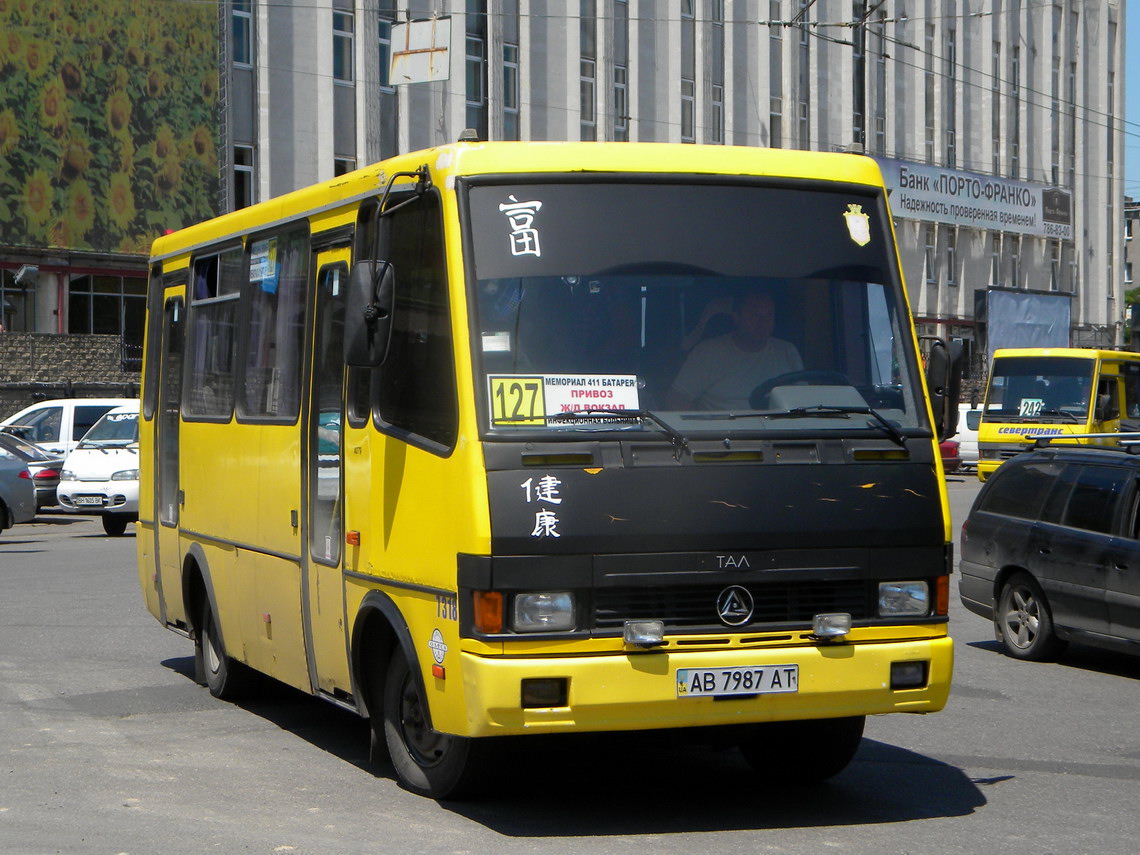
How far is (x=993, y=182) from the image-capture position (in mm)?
66000

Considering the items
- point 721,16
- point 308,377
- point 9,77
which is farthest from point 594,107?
point 308,377

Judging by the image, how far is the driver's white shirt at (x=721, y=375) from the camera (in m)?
7.02

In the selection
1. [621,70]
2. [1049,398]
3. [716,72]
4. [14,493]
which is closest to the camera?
[14,493]

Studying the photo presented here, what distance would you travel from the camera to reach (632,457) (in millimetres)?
6766

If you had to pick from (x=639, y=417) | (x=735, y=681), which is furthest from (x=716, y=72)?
(x=735, y=681)

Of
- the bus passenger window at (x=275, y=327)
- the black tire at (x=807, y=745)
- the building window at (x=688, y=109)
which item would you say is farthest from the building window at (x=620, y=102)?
the black tire at (x=807, y=745)

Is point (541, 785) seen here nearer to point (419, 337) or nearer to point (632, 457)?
point (632, 457)

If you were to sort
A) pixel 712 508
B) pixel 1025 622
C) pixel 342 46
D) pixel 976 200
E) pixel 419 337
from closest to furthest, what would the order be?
pixel 712 508 → pixel 419 337 → pixel 1025 622 → pixel 342 46 → pixel 976 200

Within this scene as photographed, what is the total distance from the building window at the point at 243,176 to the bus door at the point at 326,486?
3541 cm

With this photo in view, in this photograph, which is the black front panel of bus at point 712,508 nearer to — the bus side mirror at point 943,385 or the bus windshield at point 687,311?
the bus windshield at point 687,311

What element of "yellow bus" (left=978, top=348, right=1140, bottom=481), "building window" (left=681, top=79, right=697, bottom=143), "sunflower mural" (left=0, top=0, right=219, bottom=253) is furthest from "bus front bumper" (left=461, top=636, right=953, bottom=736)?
"building window" (left=681, top=79, right=697, bottom=143)

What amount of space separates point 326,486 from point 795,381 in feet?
7.51

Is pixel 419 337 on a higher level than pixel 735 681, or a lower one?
higher

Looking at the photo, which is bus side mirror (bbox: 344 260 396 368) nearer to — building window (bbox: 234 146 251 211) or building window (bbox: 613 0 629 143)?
building window (bbox: 234 146 251 211)
